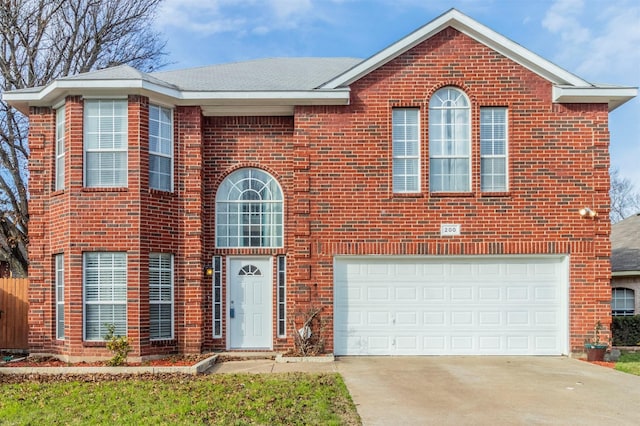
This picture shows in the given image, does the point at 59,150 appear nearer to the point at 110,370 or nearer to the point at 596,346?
the point at 110,370

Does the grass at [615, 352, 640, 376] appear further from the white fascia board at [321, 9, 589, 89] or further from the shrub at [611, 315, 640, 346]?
the white fascia board at [321, 9, 589, 89]

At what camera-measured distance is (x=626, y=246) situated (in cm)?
2078

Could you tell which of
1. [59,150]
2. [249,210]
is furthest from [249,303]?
[59,150]

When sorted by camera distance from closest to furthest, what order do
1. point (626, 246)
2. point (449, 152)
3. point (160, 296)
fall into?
point (160, 296) < point (449, 152) < point (626, 246)

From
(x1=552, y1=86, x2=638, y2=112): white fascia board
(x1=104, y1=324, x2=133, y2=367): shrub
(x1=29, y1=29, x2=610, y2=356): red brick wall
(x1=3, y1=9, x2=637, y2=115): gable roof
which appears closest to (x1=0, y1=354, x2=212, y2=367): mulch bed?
(x1=104, y1=324, x2=133, y2=367): shrub

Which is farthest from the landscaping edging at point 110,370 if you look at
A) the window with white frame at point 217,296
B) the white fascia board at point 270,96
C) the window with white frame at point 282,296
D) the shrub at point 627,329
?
the shrub at point 627,329

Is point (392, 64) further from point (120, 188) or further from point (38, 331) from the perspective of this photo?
point (38, 331)

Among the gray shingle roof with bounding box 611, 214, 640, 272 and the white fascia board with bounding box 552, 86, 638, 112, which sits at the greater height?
the white fascia board with bounding box 552, 86, 638, 112

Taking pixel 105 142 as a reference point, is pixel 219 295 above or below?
below

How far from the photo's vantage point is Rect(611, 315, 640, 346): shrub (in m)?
16.8

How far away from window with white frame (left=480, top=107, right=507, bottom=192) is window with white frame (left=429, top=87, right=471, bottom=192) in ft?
1.07

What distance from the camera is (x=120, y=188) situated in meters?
13.2

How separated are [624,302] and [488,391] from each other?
10.7 meters

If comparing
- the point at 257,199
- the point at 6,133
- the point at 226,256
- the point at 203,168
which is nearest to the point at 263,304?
the point at 226,256
